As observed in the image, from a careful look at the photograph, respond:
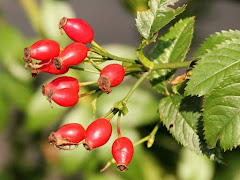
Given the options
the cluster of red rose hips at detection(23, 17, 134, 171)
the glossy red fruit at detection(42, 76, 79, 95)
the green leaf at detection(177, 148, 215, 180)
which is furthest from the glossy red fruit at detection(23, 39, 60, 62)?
the green leaf at detection(177, 148, 215, 180)

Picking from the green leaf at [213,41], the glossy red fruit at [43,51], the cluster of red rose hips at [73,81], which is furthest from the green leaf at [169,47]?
the glossy red fruit at [43,51]

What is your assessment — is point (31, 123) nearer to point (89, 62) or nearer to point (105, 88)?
point (89, 62)

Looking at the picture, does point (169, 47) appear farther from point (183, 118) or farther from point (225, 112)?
point (225, 112)

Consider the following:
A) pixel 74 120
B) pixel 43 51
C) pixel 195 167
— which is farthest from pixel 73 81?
pixel 195 167

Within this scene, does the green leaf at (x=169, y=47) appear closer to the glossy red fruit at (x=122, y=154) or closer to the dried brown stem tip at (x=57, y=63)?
the glossy red fruit at (x=122, y=154)

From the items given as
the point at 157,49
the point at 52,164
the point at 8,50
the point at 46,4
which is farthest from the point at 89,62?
the point at 52,164

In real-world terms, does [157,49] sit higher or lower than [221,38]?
lower
